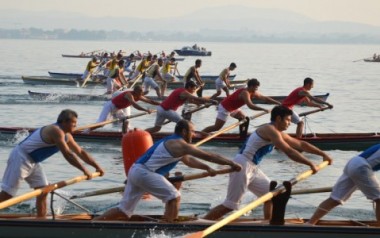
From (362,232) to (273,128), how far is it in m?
2.13

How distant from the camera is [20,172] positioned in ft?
47.7

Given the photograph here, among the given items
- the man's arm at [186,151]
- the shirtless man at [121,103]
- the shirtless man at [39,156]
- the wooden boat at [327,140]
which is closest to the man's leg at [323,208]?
the man's arm at [186,151]

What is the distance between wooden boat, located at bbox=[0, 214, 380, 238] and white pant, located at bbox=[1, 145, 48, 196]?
77 centimetres

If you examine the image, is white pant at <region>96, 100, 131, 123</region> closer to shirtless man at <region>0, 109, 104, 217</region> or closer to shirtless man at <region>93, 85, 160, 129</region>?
shirtless man at <region>93, 85, 160, 129</region>

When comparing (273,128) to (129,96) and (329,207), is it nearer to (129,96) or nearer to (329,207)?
(329,207)

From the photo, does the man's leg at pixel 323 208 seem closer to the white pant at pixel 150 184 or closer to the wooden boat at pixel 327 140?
the white pant at pixel 150 184

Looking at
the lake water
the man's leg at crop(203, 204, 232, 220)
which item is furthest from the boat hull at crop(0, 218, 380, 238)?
the lake water

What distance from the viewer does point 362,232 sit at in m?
13.4

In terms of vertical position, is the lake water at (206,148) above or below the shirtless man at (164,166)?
below

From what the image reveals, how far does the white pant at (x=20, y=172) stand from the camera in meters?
14.5

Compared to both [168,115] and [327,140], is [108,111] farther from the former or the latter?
[327,140]

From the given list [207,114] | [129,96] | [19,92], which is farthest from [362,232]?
[19,92]

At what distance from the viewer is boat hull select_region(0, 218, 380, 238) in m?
13.5

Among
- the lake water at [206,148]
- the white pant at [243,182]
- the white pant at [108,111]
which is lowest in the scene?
the lake water at [206,148]
